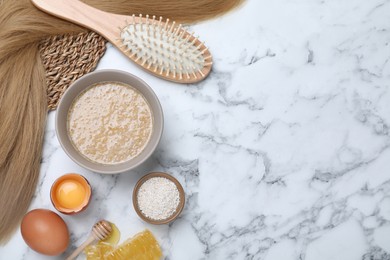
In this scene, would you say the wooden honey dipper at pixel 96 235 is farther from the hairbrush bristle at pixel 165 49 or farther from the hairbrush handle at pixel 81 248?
the hairbrush bristle at pixel 165 49

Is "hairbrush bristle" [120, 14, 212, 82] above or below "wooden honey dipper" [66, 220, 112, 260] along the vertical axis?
above

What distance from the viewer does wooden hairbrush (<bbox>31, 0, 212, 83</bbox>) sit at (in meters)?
1.17

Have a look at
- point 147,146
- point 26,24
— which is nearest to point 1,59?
point 26,24

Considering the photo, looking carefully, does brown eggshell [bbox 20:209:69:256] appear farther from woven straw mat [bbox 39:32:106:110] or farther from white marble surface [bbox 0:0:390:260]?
woven straw mat [bbox 39:32:106:110]

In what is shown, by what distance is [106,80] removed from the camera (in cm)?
116

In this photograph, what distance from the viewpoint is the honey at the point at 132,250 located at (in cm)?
115

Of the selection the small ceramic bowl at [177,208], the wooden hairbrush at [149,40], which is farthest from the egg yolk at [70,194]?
the wooden hairbrush at [149,40]

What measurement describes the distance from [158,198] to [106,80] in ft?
0.85

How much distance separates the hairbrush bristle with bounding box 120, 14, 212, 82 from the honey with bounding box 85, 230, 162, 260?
0.34m

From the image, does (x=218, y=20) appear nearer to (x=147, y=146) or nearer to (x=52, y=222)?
(x=147, y=146)

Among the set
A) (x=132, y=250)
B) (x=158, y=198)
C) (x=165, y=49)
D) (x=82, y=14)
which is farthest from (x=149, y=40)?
(x=132, y=250)

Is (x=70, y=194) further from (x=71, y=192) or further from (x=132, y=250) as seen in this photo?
(x=132, y=250)

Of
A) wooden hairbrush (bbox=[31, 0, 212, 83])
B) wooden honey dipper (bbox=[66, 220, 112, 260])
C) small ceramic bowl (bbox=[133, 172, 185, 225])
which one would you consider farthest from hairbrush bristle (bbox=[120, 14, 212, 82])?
wooden honey dipper (bbox=[66, 220, 112, 260])

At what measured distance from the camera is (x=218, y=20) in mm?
1229
